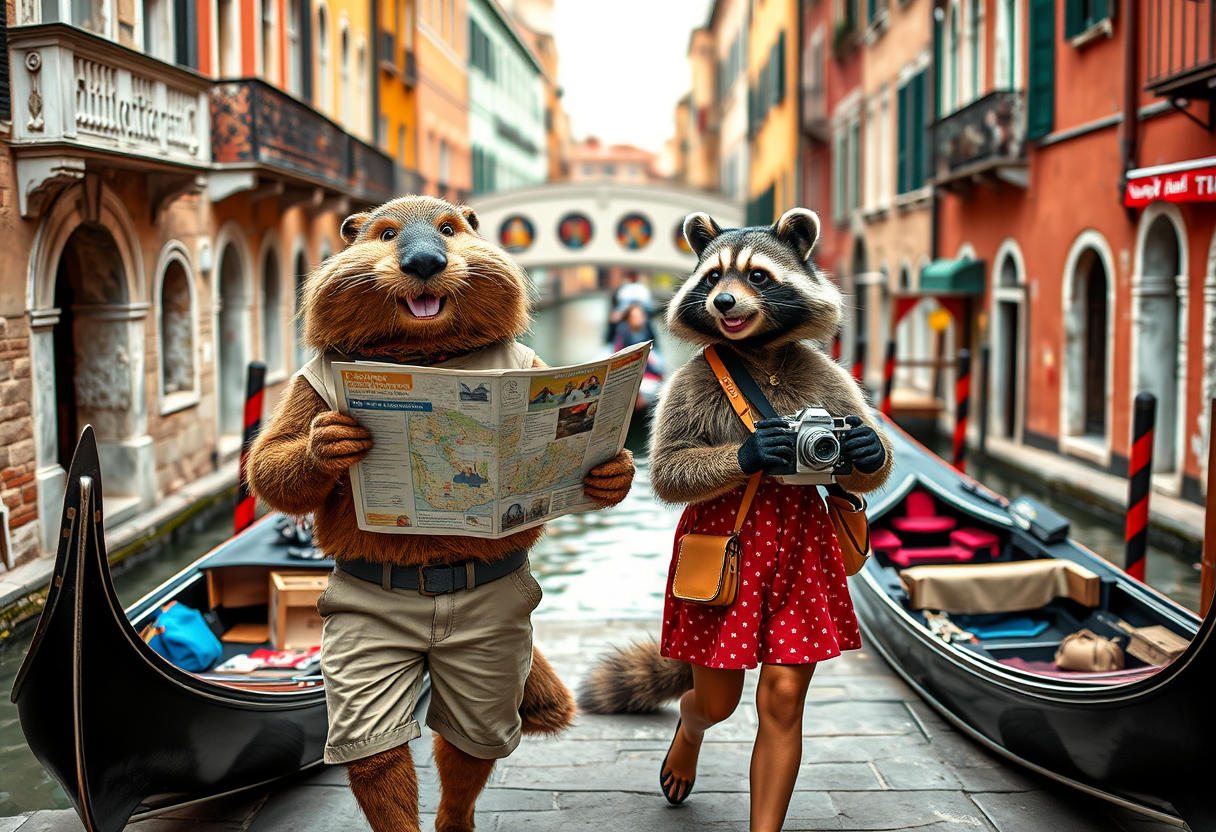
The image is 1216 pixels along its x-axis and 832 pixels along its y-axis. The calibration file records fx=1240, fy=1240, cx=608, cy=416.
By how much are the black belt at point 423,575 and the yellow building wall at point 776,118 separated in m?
26.7

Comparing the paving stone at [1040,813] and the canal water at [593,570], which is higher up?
the paving stone at [1040,813]

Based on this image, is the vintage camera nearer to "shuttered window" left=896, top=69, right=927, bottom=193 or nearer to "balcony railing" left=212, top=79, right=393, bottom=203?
"balcony railing" left=212, top=79, right=393, bottom=203

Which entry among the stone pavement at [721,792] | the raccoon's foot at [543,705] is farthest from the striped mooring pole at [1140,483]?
the raccoon's foot at [543,705]

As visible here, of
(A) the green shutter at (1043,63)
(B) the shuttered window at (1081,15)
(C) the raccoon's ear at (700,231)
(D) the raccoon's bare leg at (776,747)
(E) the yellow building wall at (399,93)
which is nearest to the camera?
(D) the raccoon's bare leg at (776,747)

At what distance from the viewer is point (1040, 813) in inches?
158

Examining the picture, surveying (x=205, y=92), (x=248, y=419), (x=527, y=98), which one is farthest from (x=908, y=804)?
(x=527, y=98)

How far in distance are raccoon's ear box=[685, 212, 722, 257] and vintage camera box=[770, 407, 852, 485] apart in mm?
767

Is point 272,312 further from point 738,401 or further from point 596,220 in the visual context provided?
point 738,401

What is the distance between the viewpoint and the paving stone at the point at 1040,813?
3.89m

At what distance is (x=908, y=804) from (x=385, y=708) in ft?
6.04

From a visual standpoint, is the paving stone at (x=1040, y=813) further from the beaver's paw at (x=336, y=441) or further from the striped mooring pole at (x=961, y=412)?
the striped mooring pole at (x=961, y=412)

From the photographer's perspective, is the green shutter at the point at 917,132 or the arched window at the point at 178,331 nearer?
the arched window at the point at 178,331

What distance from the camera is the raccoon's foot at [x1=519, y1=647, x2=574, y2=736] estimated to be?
3.78m

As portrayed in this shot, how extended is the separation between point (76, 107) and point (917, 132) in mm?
13551
